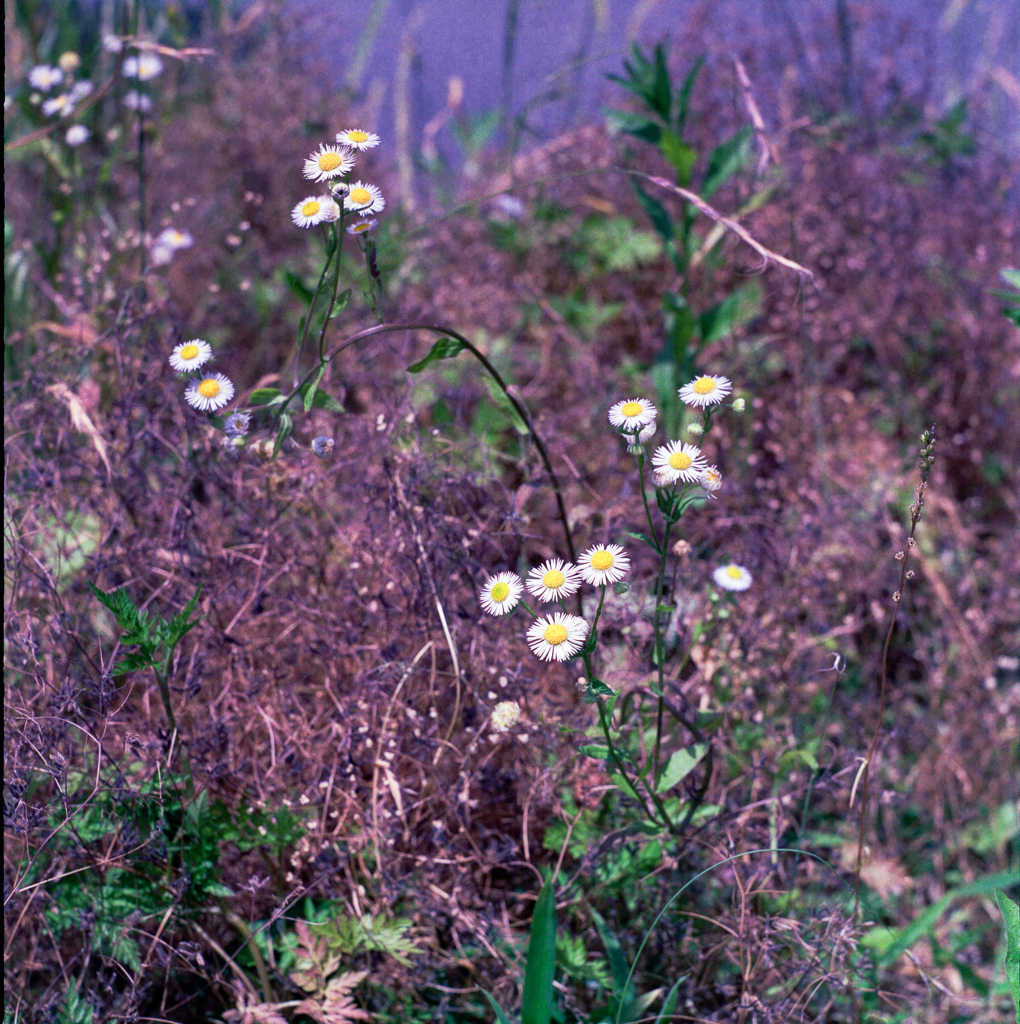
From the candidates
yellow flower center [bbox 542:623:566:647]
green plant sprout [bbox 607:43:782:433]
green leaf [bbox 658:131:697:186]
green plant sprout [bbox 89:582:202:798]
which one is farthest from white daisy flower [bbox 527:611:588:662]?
green leaf [bbox 658:131:697:186]

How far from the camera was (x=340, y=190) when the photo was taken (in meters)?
1.19

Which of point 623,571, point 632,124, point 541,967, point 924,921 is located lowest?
point 924,921

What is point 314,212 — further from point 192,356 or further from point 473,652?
point 473,652

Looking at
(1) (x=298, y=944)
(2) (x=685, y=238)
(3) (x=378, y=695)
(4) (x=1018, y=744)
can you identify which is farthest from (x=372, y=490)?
(4) (x=1018, y=744)

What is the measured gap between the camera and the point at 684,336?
217cm

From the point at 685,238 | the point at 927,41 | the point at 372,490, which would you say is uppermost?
the point at 927,41

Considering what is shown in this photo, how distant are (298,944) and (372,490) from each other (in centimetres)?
68

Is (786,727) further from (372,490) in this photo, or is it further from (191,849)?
(191,849)

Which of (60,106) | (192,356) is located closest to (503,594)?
(192,356)

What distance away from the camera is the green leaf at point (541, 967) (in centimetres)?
117

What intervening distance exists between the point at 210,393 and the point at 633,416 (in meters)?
0.59

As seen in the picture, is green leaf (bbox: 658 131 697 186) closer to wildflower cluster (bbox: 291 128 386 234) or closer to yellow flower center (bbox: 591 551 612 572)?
wildflower cluster (bbox: 291 128 386 234)

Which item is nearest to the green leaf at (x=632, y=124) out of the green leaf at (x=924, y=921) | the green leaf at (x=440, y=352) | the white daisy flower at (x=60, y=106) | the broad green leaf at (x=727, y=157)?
the broad green leaf at (x=727, y=157)

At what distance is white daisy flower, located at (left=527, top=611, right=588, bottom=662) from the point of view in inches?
44.7
